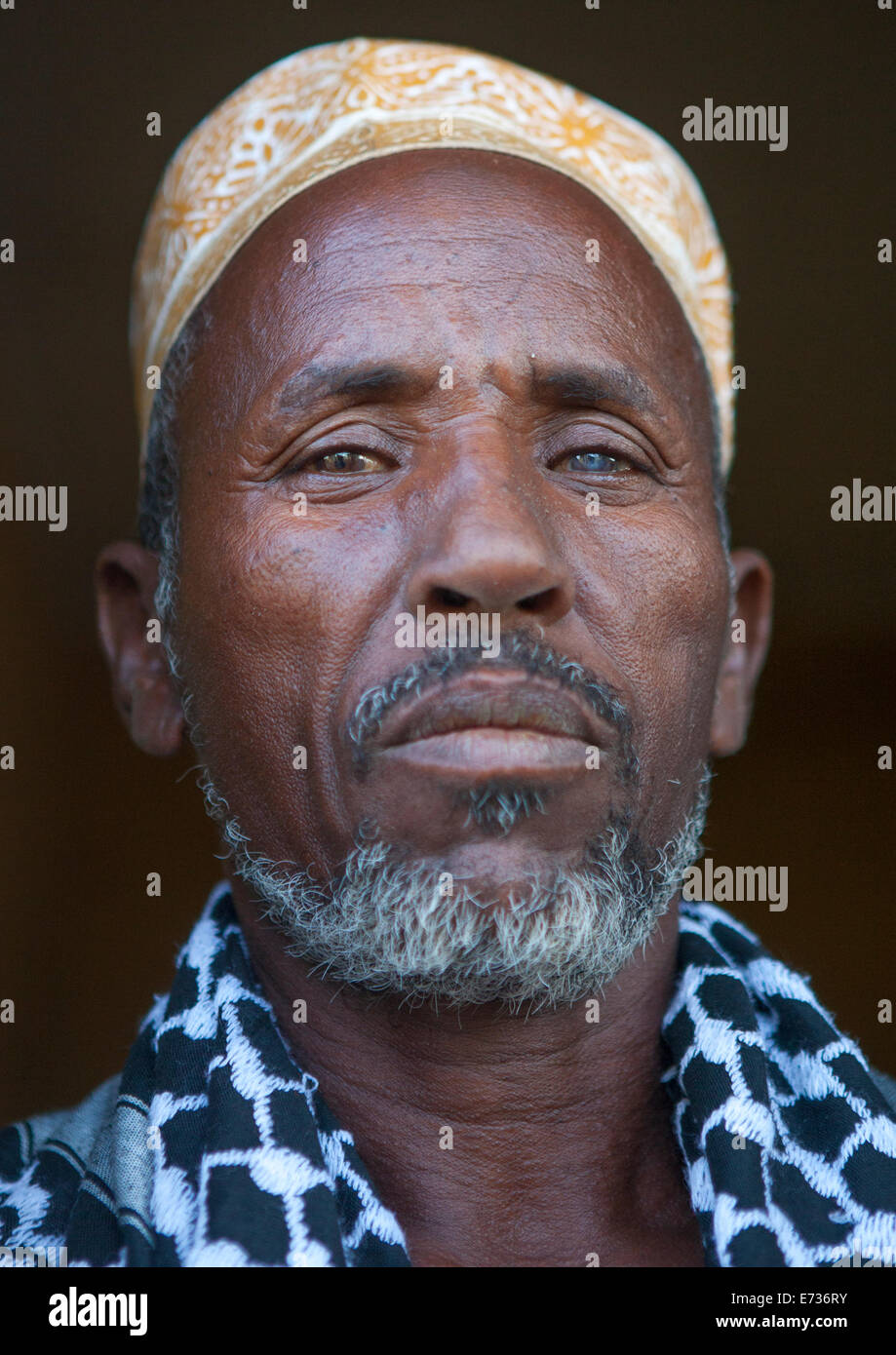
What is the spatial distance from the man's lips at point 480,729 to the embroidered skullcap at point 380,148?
0.94 m

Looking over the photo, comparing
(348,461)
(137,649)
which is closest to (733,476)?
(137,649)

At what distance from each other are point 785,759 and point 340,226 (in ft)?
12.4

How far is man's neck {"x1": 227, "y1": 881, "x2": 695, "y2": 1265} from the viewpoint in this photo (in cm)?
195

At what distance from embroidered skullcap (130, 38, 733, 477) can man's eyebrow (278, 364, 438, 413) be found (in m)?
0.39

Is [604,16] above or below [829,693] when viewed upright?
above

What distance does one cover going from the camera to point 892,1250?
1.76 m

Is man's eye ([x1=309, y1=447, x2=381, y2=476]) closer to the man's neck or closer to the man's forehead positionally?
the man's forehead

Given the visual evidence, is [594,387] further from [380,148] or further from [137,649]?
[137,649]

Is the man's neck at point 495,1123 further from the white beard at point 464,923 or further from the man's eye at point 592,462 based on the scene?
the man's eye at point 592,462

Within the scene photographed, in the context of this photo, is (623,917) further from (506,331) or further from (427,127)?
(427,127)

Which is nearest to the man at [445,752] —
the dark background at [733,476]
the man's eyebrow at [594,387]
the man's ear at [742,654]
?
the man's eyebrow at [594,387]

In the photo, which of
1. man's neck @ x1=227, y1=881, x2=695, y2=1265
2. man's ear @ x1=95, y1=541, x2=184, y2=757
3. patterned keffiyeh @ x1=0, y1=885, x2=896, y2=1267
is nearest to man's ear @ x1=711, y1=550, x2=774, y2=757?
patterned keffiyeh @ x1=0, y1=885, x2=896, y2=1267

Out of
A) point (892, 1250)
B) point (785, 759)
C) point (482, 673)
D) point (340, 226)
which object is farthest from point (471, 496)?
point (785, 759)

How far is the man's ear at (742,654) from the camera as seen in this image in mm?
2457
